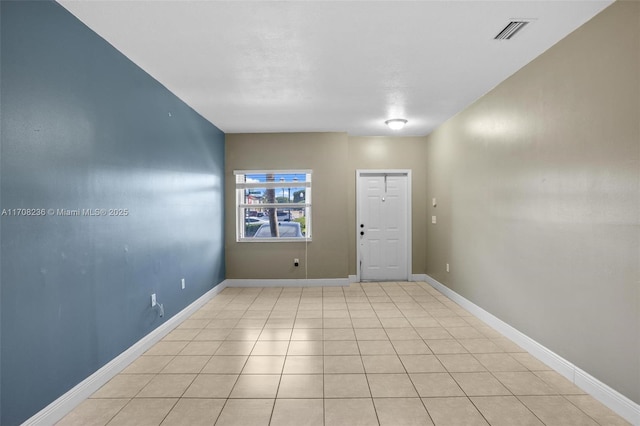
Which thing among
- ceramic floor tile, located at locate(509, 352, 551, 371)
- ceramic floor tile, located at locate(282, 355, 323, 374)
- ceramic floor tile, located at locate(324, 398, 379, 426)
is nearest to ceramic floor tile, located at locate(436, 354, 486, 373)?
ceramic floor tile, located at locate(509, 352, 551, 371)

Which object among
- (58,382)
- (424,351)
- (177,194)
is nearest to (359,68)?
(177,194)

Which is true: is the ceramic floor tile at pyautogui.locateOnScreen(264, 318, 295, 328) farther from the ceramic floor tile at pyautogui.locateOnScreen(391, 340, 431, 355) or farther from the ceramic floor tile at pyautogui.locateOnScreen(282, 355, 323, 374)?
the ceramic floor tile at pyautogui.locateOnScreen(391, 340, 431, 355)

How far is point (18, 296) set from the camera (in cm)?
188

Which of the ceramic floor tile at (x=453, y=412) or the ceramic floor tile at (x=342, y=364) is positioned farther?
the ceramic floor tile at (x=342, y=364)

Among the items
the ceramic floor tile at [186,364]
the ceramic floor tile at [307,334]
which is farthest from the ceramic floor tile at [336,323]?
the ceramic floor tile at [186,364]

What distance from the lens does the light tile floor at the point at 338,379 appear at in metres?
2.18

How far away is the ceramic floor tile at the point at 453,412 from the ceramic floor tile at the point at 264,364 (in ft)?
3.98

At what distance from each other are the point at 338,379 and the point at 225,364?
1.02 metres

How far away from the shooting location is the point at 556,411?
2.22m

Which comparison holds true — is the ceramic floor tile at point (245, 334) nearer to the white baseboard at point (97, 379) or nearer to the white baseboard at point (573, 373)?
the white baseboard at point (97, 379)

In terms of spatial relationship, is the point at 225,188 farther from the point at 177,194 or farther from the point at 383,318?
the point at 383,318

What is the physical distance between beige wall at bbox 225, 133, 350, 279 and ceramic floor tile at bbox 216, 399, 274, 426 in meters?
3.53

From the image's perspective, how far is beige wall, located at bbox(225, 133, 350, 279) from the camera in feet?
19.2

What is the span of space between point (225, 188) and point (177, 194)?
1.90 m
